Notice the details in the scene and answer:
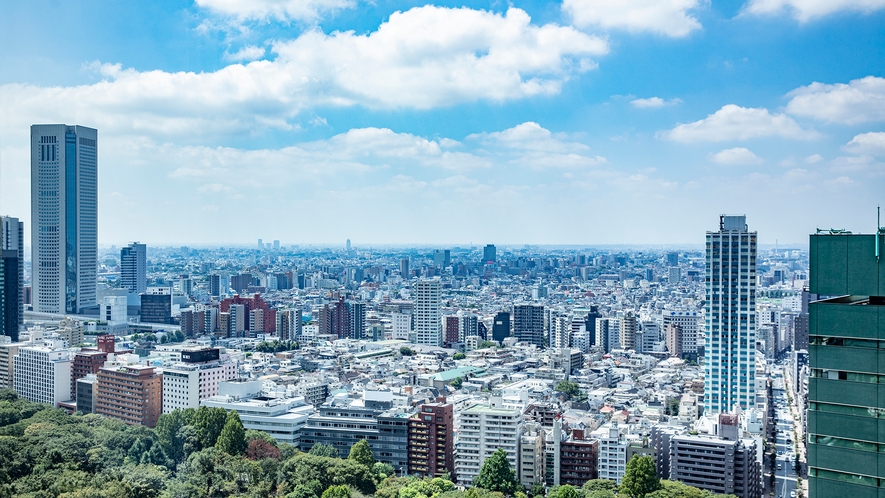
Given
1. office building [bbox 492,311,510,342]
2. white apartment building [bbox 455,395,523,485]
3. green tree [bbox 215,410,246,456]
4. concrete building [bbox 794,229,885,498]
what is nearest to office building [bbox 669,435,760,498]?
white apartment building [bbox 455,395,523,485]

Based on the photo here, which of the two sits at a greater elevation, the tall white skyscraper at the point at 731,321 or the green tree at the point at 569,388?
the tall white skyscraper at the point at 731,321

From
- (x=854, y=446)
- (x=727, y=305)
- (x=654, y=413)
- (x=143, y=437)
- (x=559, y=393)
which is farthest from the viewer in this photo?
(x=559, y=393)

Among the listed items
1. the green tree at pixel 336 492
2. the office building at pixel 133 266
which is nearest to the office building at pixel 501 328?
the office building at pixel 133 266

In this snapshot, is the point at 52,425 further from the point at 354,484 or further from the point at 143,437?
the point at 354,484

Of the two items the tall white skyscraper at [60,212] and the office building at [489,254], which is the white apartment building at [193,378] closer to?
the tall white skyscraper at [60,212]

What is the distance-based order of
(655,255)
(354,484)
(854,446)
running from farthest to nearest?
(655,255) → (354,484) → (854,446)

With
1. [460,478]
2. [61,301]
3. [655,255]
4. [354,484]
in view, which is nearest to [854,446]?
[354,484]
